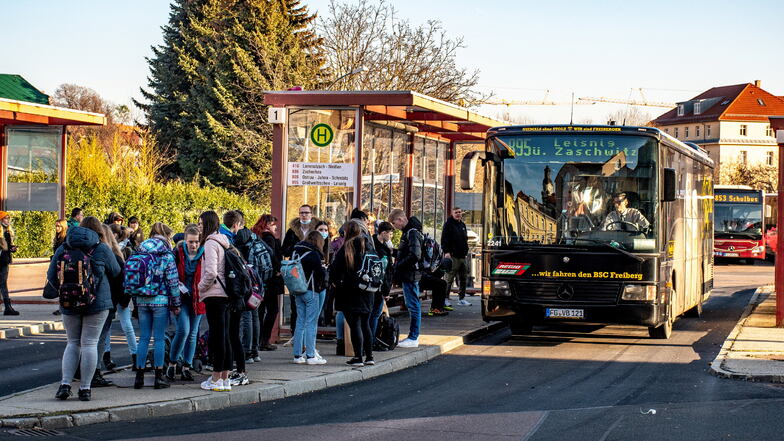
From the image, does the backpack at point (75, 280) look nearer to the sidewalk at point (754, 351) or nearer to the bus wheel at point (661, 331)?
the sidewalk at point (754, 351)

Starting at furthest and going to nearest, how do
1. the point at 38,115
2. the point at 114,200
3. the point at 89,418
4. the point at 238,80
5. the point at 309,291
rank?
the point at 238,80, the point at 114,200, the point at 38,115, the point at 309,291, the point at 89,418

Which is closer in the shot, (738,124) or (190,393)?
(190,393)

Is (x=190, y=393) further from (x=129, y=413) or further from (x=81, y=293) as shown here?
(x=81, y=293)

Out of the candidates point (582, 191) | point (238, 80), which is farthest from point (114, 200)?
point (582, 191)

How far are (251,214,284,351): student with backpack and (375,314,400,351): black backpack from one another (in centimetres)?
139

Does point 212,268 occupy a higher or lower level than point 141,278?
higher

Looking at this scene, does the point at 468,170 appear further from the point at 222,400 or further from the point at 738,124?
the point at 738,124

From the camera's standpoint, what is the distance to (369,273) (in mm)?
11797

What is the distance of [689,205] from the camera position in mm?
18094

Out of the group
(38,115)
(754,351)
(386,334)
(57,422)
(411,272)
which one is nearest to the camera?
(57,422)

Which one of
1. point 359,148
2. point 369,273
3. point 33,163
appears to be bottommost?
point 369,273

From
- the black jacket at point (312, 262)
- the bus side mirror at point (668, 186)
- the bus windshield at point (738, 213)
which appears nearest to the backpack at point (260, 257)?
the black jacket at point (312, 262)

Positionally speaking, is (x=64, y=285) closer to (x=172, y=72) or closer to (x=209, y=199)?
(x=209, y=199)

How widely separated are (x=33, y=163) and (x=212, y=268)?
1753 cm
